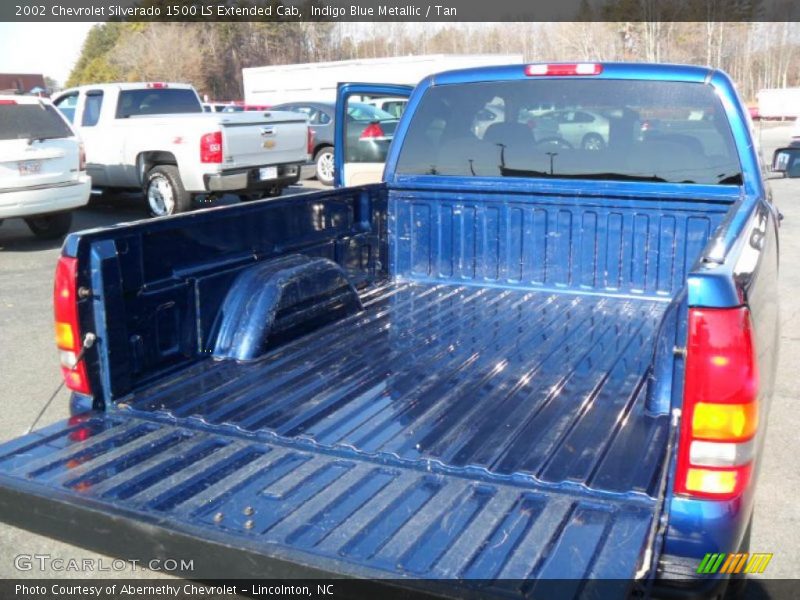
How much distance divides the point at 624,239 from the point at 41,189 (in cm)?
789

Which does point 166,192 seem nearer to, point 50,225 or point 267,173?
point 267,173

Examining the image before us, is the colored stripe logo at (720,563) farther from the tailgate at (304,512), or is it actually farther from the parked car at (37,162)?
the parked car at (37,162)

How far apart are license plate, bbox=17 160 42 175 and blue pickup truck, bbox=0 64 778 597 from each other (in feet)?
19.4

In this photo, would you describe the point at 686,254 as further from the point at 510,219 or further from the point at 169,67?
the point at 169,67

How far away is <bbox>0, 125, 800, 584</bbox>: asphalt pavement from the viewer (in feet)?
11.4

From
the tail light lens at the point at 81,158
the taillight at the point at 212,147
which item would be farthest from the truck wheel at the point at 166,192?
the tail light lens at the point at 81,158

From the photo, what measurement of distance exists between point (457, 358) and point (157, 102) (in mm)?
11090

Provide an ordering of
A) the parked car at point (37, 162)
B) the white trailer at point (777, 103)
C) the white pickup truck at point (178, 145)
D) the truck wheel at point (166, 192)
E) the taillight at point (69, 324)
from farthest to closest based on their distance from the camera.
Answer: the white trailer at point (777, 103) < the truck wheel at point (166, 192) < the white pickup truck at point (178, 145) < the parked car at point (37, 162) < the taillight at point (69, 324)

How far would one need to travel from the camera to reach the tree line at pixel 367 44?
133 feet

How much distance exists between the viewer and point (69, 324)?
9.34ft

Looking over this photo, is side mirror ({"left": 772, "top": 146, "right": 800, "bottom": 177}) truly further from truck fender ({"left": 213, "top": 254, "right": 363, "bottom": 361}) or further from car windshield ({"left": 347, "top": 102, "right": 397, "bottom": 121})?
car windshield ({"left": 347, "top": 102, "right": 397, "bottom": 121})

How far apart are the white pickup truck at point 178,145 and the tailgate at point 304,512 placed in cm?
904

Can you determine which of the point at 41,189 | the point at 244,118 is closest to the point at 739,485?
the point at 41,189

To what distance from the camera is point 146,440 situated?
8.90 ft
